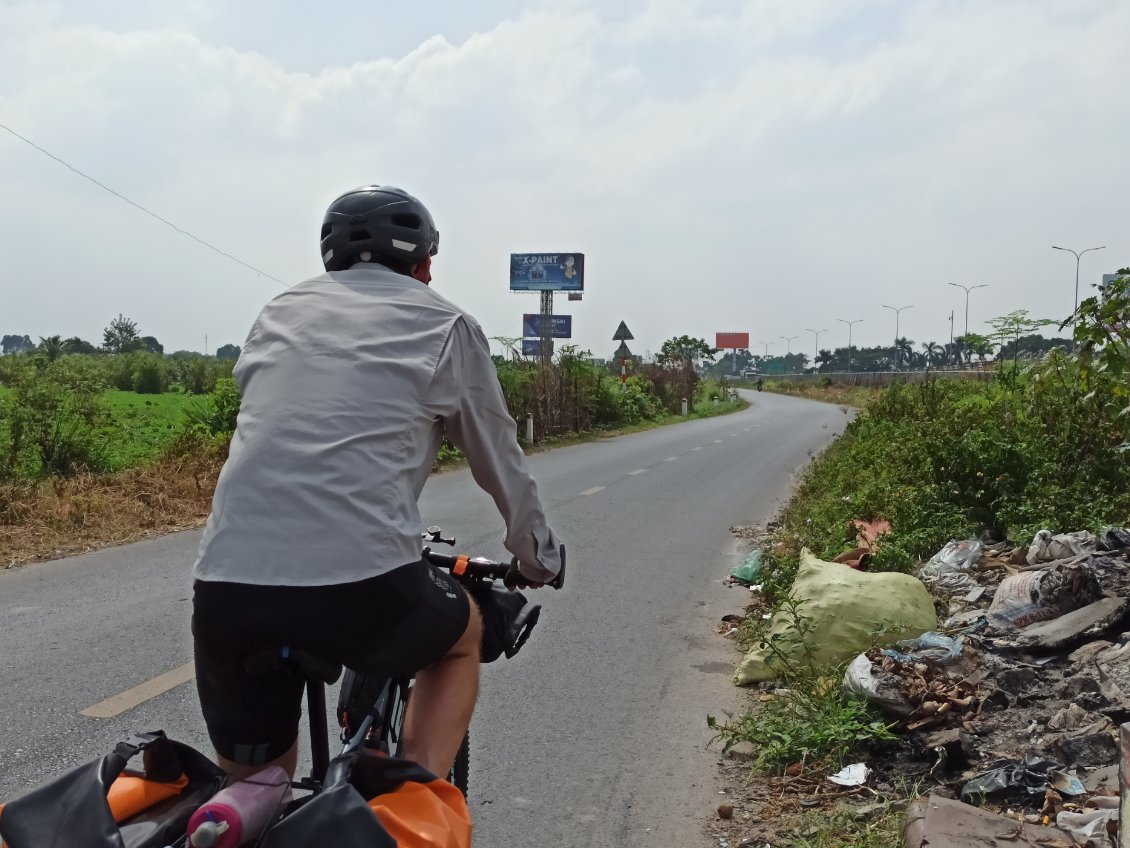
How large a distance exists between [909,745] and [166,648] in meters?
4.16

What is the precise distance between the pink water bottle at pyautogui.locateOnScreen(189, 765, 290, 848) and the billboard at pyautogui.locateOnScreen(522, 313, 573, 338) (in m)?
53.1

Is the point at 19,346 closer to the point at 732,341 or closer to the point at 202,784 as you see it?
the point at 202,784

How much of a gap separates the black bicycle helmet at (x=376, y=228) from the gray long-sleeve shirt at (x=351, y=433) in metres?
0.07

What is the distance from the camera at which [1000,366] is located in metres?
13.1

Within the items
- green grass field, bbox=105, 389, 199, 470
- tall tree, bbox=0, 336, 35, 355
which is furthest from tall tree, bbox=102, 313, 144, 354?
green grass field, bbox=105, 389, 199, 470

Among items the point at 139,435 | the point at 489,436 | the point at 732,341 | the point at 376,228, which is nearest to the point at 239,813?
the point at 489,436

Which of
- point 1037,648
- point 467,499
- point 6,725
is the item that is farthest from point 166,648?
point 467,499

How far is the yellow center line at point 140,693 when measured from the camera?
476 centimetres

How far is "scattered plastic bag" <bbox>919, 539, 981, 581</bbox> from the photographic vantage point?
7.32 meters

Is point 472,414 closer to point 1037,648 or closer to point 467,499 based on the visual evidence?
point 1037,648

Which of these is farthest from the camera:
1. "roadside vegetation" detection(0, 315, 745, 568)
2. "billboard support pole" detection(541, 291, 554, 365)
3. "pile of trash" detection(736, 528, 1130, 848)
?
"billboard support pole" detection(541, 291, 554, 365)

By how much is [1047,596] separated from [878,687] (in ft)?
5.97

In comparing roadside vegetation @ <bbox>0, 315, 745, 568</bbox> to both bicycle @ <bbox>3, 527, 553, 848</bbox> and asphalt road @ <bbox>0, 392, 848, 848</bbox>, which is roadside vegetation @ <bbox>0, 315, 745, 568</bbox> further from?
bicycle @ <bbox>3, 527, 553, 848</bbox>

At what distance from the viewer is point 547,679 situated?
566 cm
